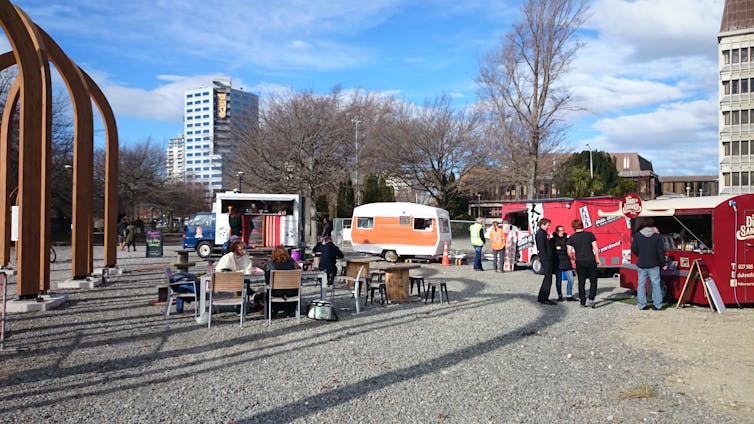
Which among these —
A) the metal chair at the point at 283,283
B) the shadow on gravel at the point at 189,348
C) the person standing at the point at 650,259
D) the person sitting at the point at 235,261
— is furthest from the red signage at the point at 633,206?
the person sitting at the point at 235,261

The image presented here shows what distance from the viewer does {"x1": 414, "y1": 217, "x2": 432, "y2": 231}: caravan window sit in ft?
78.1

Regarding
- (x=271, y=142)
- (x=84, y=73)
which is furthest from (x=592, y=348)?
(x=271, y=142)

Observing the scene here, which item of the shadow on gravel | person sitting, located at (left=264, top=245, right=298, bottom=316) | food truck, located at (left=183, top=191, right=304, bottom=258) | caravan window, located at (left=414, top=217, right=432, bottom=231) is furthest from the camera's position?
food truck, located at (left=183, top=191, right=304, bottom=258)

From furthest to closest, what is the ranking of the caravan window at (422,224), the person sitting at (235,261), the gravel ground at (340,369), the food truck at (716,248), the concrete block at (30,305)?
the caravan window at (422,224) → the food truck at (716,248) → the concrete block at (30,305) → the person sitting at (235,261) → the gravel ground at (340,369)

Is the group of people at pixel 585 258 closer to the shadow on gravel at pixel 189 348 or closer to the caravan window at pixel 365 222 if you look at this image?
the shadow on gravel at pixel 189 348

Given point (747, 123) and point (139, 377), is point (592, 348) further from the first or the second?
point (747, 123)

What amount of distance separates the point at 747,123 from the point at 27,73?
65.9 meters

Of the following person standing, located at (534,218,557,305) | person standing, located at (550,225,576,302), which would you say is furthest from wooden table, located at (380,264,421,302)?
person standing, located at (550,225,576,302)

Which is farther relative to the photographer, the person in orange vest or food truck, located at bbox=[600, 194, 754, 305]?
the person in orange vest

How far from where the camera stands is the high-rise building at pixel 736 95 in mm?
59938

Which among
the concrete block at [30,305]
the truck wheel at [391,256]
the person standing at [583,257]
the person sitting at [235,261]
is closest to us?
the person sitting at [235,261]

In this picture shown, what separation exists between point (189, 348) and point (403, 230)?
1667 centimetres

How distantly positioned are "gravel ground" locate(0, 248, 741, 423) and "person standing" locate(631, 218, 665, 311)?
107cm

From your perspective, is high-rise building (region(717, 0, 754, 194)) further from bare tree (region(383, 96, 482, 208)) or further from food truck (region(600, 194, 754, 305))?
food truck (region(600, 194, 754, 305))
